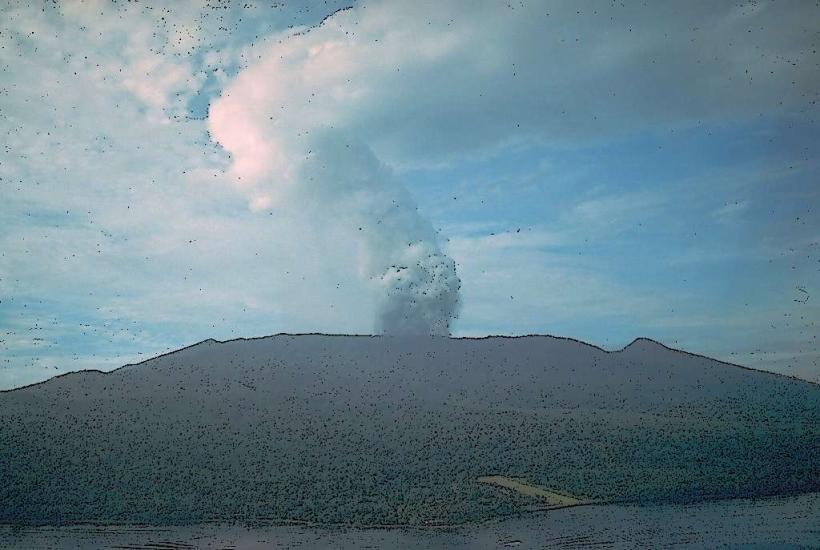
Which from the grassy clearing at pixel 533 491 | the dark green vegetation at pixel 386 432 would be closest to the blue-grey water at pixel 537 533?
the grassy clearing at pixel 533 491

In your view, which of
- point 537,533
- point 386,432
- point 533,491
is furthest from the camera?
point 386,432

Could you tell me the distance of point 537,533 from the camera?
54844 mm

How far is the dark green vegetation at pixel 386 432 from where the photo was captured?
71625 mm

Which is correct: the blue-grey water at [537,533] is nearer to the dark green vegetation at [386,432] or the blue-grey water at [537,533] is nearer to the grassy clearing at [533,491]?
the grassy clearing at [533,491]

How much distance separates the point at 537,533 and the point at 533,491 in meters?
18.3

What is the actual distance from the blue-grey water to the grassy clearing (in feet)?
10.7

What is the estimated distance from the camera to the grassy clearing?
69.6m

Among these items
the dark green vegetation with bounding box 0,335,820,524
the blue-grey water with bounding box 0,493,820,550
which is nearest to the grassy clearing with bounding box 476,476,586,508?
the dark green vegetation with bounding box 0,335,820,524

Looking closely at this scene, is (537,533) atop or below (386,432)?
below

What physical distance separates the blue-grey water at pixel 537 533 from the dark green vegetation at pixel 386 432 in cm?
492

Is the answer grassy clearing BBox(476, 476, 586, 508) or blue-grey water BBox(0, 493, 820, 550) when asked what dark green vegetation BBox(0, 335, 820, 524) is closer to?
grassy clearing BBox(476, 476, 586, 508)

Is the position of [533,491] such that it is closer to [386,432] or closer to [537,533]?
[537,533]

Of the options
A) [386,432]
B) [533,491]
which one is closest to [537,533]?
[533,491]

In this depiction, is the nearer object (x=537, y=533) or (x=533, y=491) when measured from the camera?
(x=537, y=533)
